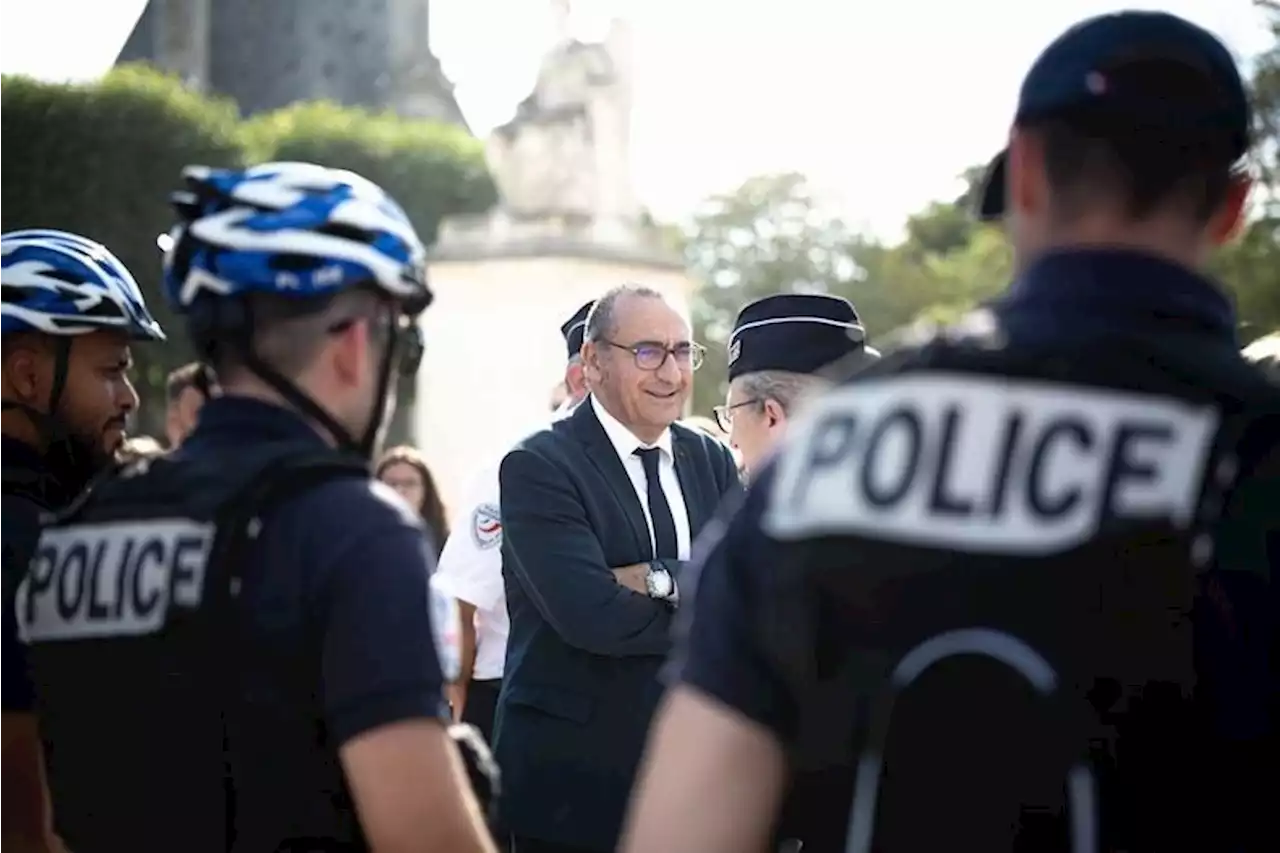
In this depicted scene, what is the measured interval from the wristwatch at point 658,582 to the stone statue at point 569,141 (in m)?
21.1

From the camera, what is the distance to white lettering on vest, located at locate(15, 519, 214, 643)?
10.4 feet

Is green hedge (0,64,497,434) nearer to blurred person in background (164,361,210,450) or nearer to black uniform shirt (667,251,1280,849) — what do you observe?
blurred person in background (164,361,210,450)

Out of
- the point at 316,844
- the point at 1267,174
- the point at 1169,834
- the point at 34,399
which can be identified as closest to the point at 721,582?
the point at 1169,834

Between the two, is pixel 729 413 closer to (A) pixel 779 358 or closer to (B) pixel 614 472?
(A) pixel 779 358

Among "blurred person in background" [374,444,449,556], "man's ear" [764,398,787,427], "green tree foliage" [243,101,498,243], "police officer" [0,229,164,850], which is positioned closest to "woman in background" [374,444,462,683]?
"blurred person in background" [374,444,449,556]

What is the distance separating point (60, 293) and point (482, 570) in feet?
9.71

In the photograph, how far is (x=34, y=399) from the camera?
177 inches

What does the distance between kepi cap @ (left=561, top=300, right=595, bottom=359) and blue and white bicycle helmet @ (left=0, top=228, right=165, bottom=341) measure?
3.08 m

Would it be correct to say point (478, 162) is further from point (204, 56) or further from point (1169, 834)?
point (1169, 834)

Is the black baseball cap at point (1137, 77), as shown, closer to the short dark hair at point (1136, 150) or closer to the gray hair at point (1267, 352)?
the short dark hair at point (1136, 150)

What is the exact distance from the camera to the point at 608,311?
20.2 ft

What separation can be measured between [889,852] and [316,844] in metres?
0.89

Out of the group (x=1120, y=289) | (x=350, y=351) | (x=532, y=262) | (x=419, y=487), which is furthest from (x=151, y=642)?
(x=532, y=262)

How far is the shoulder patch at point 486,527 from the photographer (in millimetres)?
7320
